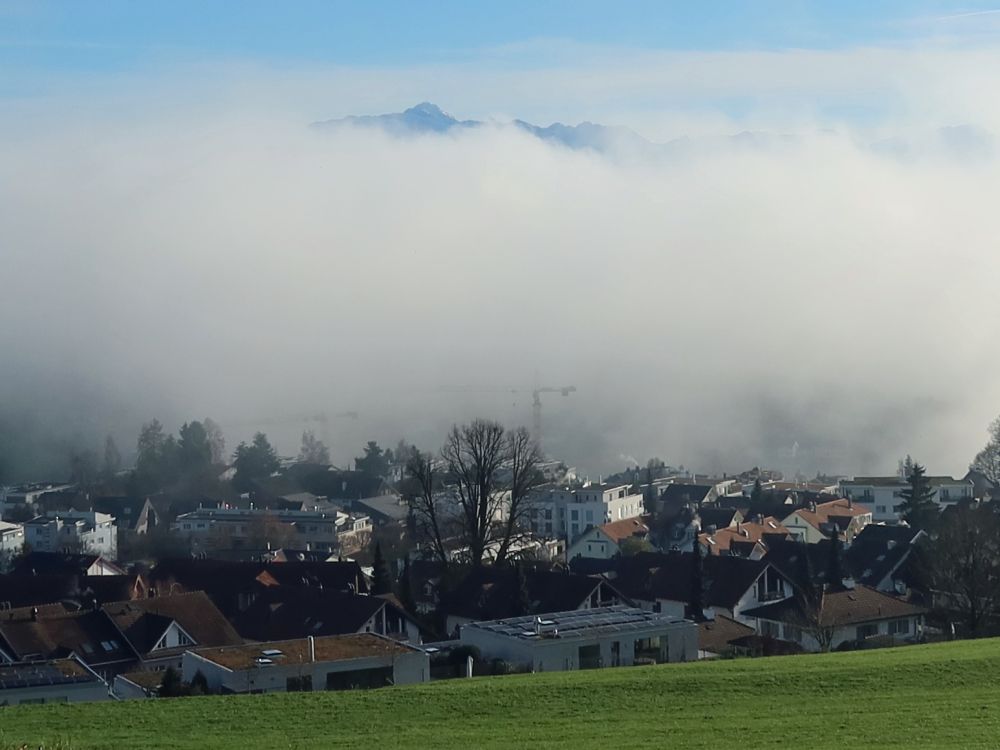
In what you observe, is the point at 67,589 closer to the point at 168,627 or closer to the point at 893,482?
the point at 168,627

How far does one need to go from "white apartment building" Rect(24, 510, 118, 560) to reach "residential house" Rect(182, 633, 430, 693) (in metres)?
43.2

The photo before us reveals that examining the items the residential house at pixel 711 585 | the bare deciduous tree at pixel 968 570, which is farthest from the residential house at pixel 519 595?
the bare deciduous tree at pixel 968 570

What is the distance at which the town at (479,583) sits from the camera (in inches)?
1173

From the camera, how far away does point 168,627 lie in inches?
1366

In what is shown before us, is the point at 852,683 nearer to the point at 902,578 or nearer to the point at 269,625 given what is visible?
the point at 269,625

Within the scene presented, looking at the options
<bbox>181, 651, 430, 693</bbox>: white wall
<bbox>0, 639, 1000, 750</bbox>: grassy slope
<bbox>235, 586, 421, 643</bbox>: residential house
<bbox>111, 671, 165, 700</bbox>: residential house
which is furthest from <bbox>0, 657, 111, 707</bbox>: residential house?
<bbox>235, 586, 421, 643</bbox>: residential house

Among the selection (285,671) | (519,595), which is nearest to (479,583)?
(519,595)

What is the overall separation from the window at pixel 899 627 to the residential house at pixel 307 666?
14.7m

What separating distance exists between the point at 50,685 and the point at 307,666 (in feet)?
15.1

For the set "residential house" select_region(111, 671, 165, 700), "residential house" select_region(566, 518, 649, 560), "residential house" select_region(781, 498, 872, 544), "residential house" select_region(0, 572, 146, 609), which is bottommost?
"residential house" select_region(111, 671, 165, 700)

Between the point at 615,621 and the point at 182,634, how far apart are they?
1047 cm

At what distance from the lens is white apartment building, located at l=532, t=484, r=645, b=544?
73500 millimetres

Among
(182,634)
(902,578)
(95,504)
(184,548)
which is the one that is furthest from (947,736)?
(95,504)

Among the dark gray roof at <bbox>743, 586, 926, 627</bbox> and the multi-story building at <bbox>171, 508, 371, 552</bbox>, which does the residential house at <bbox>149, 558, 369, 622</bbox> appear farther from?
the multi-story building at <bbox>171, 508, 371, 552</bbox>
